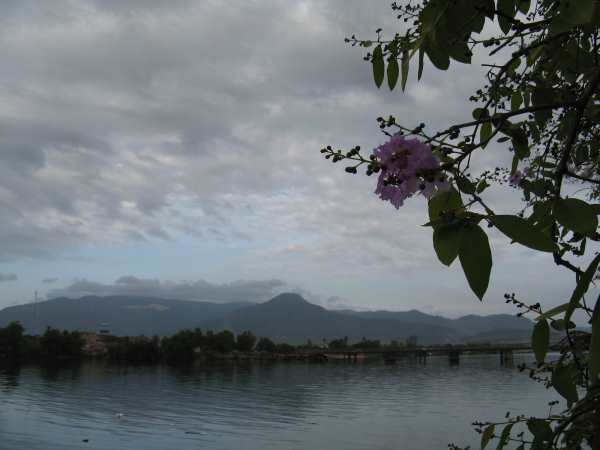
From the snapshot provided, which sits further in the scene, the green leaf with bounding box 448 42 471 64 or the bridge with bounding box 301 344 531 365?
the bridge with bounding box 301 344 531 365

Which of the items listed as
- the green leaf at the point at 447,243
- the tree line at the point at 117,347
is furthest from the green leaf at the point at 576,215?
the tree line at the point at 117,347

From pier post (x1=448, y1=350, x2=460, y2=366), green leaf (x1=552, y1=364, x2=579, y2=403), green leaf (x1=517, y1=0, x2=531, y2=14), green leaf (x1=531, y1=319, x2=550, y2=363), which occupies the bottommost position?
pier post (x1=448, y1=350, x2=460, y2=366)

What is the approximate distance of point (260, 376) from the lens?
102688mm

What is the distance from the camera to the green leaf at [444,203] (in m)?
1.32

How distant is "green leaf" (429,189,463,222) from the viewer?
132 cm

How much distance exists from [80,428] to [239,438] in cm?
1424

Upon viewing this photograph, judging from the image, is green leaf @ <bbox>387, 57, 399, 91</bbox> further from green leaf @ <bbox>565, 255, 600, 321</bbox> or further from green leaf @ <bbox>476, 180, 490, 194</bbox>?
green leaf @ <bbox>565, 255, 600, 321</bbox>

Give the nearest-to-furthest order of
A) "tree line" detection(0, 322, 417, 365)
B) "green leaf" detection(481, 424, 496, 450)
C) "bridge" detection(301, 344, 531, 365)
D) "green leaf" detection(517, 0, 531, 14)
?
1. "green leaf" detection(517, 0, 531, 14)
2. "green leaf" detection(481, 424, 496, 450)
3. "tree line" detection(0, 322, 417, 365)
4. "bridge" detection(301, 344, 531, 365)

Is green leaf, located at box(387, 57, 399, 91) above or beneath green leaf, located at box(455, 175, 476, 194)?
above

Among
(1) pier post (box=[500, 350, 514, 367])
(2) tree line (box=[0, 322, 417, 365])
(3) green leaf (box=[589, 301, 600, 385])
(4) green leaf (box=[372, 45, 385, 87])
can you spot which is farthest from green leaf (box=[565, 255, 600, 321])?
(1) pier post (box=[500, 350, 514, 367])

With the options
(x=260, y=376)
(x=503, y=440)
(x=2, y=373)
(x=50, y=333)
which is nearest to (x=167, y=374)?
(x=260, y=376)

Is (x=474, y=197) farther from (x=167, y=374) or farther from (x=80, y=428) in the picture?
(x=167, y=374)

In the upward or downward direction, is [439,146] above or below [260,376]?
above

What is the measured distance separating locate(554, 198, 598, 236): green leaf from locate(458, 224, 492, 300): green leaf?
27 centimetres
